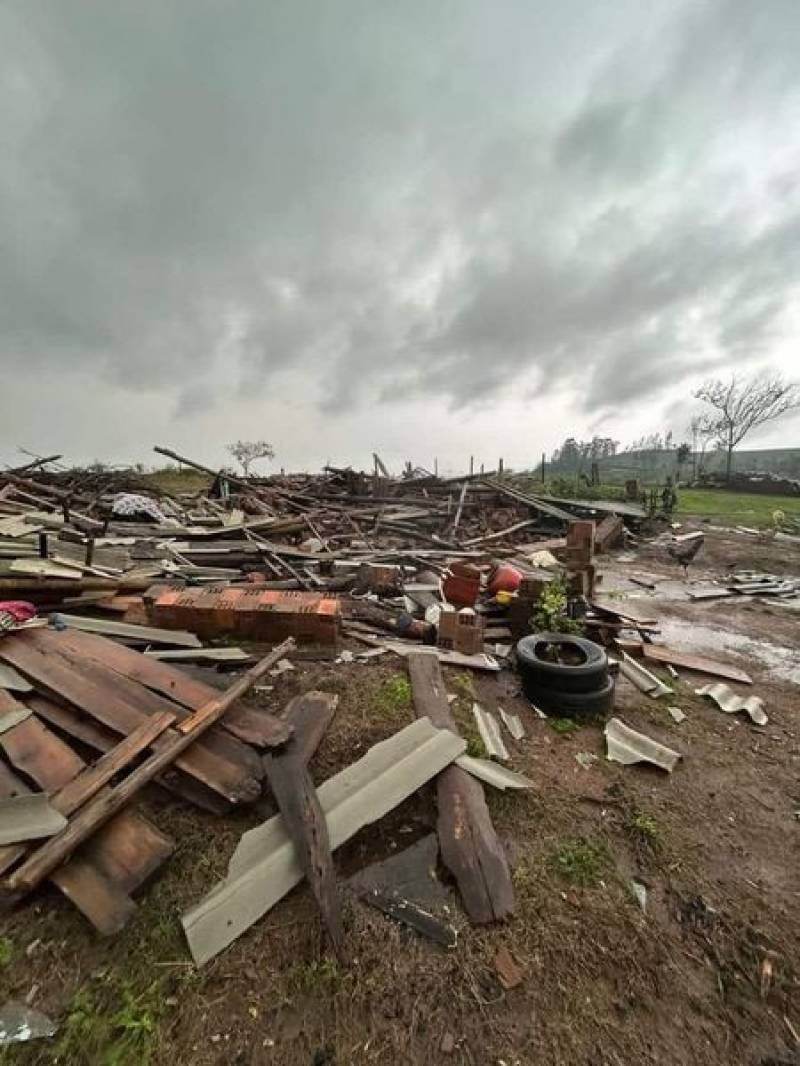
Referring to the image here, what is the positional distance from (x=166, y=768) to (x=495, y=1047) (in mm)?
2173

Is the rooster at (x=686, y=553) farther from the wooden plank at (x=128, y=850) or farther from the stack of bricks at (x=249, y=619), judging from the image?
the wooden plank at (x=128, y=850)

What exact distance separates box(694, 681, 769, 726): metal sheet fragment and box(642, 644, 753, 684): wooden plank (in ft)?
0.99

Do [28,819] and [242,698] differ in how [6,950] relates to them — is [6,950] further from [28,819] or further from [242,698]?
[242,698]

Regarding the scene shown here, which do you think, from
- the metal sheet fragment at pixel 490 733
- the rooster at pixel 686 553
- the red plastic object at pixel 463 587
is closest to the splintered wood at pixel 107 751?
the metal sheet fragment at pixel 490 733

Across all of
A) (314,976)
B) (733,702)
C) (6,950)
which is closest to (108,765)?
(6,950)

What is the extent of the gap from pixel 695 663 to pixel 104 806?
19.3 ft

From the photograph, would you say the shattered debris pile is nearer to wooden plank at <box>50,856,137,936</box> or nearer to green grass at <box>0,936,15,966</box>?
wooden plank at <box>50,856,137,936</box>

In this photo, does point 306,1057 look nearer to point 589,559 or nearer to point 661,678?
point 661,678

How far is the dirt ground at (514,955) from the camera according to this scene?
1808 millimetres

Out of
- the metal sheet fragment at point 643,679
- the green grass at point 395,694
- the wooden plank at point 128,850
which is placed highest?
the wooden plank at point 128,850

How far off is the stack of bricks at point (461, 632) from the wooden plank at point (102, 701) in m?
2.79

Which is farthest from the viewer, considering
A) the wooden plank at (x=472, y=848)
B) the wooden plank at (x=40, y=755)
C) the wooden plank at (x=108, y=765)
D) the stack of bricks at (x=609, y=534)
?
the stack of bricks at (x=609, y=534)

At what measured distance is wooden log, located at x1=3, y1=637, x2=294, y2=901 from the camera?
84.4 inches

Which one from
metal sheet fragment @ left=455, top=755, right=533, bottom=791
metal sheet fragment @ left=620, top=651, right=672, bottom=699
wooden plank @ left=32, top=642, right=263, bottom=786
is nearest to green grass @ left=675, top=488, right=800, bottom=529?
metal sheet fragment @ left=620, top=651, right=672, bottom=699
